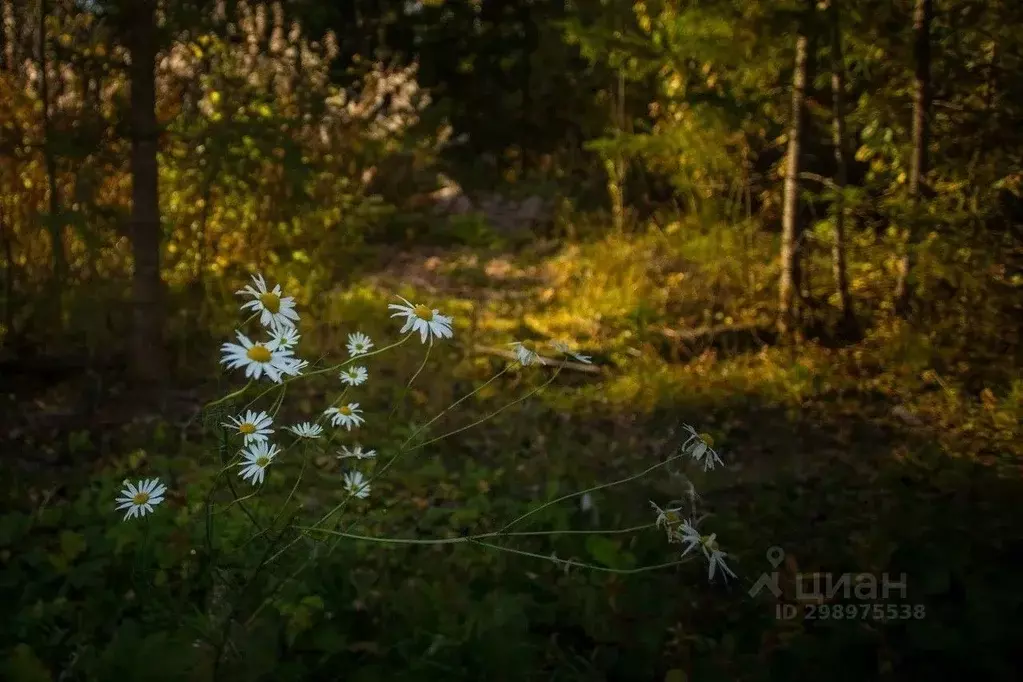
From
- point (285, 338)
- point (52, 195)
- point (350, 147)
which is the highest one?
point (285, 338)

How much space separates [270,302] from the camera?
191 cm

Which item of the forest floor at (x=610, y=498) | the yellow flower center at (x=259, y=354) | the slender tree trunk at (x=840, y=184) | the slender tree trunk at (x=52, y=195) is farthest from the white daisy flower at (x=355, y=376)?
the slender tree trunk at (x=840, y=184)

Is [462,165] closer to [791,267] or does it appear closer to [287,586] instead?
[791,267]

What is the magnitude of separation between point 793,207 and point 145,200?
393cm

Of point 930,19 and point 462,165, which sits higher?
point 930,19

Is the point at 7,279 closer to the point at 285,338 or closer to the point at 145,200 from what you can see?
the point at 145,200

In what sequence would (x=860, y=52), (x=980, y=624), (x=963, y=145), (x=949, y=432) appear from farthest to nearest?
(x=860, y=52) → (x=963, y=145) → (x=949, y=432) → (x=980, y=624)

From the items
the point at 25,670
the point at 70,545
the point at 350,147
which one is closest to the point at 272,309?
the point at 25,670

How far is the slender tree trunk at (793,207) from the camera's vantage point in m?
5.68

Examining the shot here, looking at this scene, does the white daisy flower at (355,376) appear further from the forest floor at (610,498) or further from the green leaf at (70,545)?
the green leaf at (70,545)

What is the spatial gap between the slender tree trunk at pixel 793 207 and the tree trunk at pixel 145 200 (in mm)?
3783

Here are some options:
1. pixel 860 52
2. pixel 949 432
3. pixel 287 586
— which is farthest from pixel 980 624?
pixel 860 52

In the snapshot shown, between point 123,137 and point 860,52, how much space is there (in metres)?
4.28

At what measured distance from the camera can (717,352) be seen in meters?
5.98
